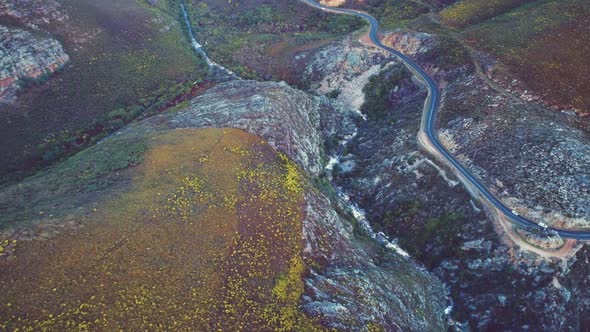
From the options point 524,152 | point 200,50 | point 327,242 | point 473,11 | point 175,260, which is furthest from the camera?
point 200,50

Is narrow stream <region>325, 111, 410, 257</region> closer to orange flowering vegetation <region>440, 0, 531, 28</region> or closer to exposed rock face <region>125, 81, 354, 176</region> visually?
exposed rock face <region>125, 81, 354, 176</region>

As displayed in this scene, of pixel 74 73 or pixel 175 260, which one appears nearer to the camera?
pixel 175 260

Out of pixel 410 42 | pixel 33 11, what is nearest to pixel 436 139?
pixel 410 42

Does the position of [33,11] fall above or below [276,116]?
above

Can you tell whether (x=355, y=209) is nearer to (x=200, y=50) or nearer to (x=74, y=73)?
(x=74, y=73)

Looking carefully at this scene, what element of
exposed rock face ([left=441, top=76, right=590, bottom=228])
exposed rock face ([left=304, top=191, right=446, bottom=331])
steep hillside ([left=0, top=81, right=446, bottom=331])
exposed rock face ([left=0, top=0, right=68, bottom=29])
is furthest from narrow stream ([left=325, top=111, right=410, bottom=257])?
exposed rock face ([left=0, top=0, right=68, bottom=29])

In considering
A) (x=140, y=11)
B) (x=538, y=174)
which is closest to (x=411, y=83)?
(x=538, y=174)

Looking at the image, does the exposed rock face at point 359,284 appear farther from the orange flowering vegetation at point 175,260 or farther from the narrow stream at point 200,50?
the narrow stream at point 200,50
